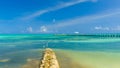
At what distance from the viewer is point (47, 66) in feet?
36.6

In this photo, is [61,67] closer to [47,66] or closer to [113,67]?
[47,66]

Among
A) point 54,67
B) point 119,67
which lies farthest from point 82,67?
point 54,67

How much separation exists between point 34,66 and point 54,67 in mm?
4047

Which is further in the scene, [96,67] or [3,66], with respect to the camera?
[3,66]

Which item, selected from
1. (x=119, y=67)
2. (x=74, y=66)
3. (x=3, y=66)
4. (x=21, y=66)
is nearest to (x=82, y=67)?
(x=74, y=66)

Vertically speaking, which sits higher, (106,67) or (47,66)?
(47,66)

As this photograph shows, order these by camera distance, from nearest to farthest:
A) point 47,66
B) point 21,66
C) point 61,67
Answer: point 47,66 < point 61,67 < point 21,66

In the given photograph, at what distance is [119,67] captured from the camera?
1457 cm

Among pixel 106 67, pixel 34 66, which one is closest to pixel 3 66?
pixel 34 66

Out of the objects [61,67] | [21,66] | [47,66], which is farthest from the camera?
[21,66]

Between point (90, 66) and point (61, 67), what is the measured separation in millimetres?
2330

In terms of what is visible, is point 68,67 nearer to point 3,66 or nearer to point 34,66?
point 34,66

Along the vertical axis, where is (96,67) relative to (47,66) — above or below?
below

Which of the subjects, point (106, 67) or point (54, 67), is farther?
point (106, 67)
